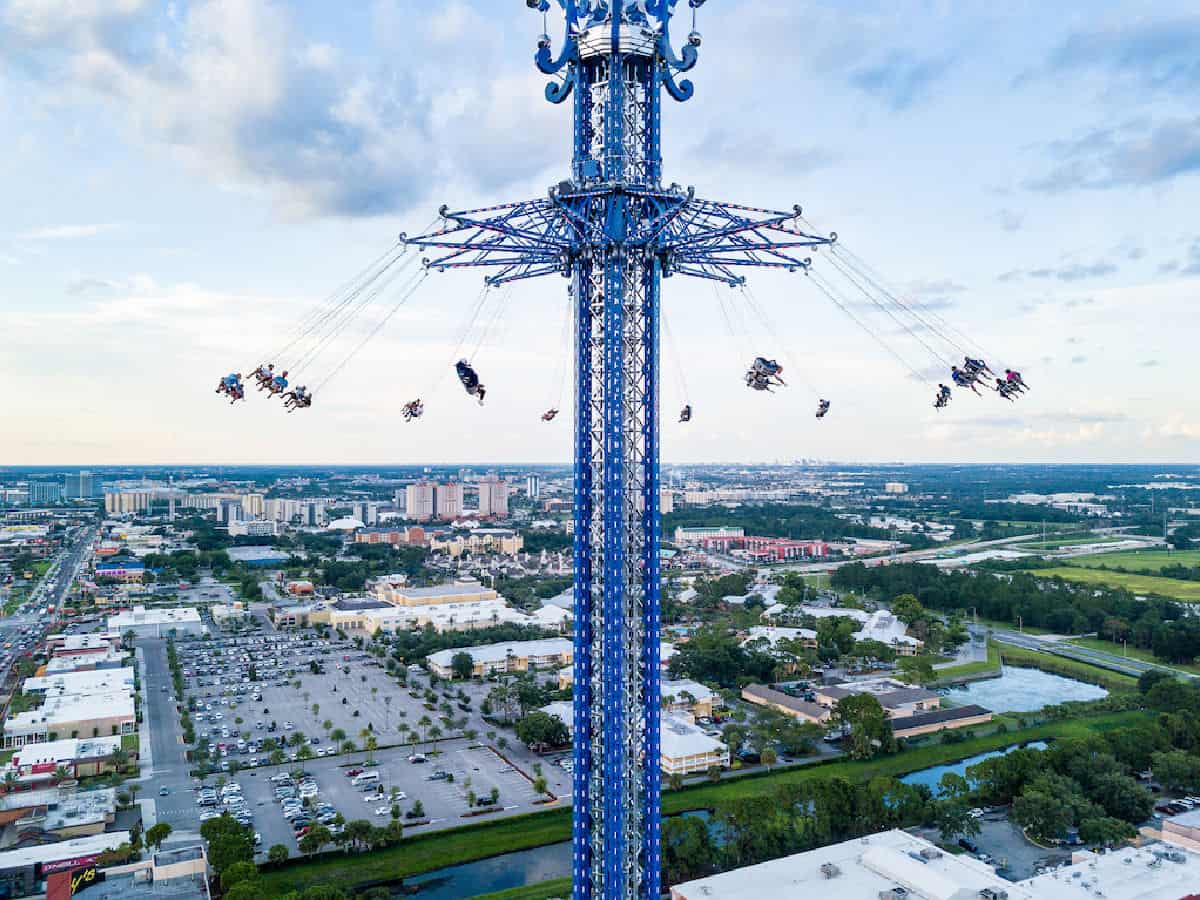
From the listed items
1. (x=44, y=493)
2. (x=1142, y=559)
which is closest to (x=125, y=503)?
(x=44, y=493)

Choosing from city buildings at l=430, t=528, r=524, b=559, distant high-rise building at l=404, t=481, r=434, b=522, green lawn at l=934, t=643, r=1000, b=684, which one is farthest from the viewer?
distant high-rise building at l=404, t=481, r=434, b=522

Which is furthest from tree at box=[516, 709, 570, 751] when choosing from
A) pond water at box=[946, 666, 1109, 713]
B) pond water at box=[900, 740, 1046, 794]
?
pond water at box=[946, 666, 1109, 713]

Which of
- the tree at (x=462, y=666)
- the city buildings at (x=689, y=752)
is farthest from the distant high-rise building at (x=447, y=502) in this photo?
the city buildings at (x=689, y=752)

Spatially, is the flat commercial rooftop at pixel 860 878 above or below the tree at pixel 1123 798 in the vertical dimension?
above

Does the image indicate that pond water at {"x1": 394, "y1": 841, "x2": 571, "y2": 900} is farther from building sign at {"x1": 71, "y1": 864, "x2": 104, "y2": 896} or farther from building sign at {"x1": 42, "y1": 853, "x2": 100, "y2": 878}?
building sign at {"x1": 42, "y1": 853, "x2": 100, "y2": 878}

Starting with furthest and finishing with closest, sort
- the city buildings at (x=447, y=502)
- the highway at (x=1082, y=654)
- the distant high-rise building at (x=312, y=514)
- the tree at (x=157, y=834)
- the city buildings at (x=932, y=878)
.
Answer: the city buildings at (x=447, y=502), the distant high-rise building at (x=312, y=514), the highway at (x=1082, y=654), the tree at (x=157, y=834), the city buildings at (x=932, y=878)

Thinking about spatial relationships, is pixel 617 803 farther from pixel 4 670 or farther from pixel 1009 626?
pixel 1009 626

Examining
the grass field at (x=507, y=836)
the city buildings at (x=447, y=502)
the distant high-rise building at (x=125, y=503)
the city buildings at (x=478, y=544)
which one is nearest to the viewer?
the grass field at (x=507, y=836)

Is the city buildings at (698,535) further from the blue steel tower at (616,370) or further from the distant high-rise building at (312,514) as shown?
the blue steel tower at (616,370)

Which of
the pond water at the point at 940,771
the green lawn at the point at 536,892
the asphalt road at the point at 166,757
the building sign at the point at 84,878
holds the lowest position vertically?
the pond water at the point at 940,771
